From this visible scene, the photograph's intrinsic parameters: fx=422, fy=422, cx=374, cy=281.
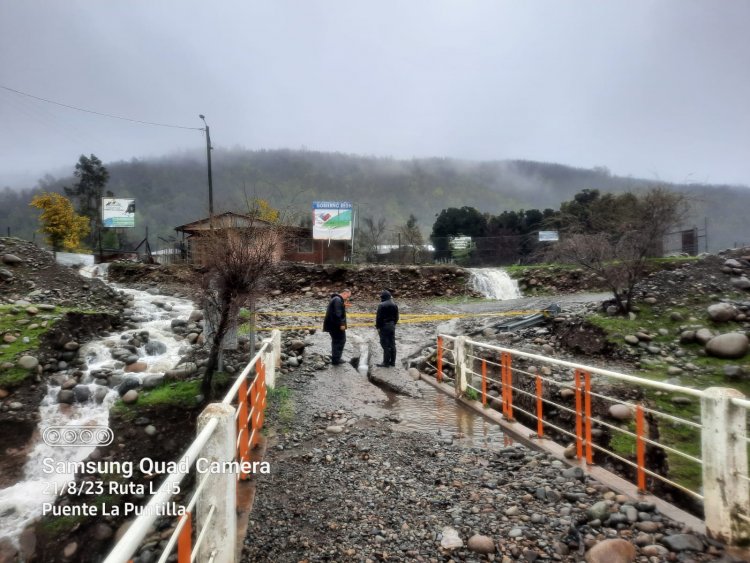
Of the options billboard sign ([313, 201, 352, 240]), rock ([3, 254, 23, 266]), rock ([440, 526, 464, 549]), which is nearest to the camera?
rock ([440, 526, 464, 549])

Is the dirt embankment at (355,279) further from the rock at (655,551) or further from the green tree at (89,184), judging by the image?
the green tree at (89,184)

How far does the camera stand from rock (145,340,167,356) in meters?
11.2

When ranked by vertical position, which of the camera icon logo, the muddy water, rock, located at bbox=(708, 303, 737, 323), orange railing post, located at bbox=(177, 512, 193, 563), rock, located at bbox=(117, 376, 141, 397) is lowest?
the camera icon logo

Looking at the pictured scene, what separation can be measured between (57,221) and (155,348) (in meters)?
23.3

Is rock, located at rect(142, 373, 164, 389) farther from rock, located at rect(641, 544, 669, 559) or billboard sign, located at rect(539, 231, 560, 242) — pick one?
billboard sign, located at rect(539, 231, 560, 242)

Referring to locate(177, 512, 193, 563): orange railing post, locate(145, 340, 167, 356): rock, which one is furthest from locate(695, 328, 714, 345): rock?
locate(145, 340, 167, 356): rock

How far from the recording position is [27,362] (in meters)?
8.86

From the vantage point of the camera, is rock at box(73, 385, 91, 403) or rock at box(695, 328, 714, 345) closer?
rock at box(73, 385, 91, 403)

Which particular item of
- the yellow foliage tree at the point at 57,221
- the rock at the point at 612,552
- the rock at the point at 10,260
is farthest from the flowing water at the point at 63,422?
the yellow foliage tree at the point at 57,221

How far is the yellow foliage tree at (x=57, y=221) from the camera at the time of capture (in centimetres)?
2805

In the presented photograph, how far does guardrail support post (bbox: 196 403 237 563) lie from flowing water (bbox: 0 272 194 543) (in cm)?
495

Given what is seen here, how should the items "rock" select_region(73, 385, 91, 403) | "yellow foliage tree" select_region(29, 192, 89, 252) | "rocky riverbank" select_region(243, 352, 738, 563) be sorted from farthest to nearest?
"yellow foliage tree" select_region(29, 192, 89, 252), "rock" select_region(73, 385, 91, 403), "rocky riverbank" select_region(243, 352, 738, 563)

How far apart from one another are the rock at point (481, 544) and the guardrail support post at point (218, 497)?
1.63 m

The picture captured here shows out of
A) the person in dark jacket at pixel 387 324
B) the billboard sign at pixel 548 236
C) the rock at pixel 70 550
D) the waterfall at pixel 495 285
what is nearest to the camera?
the rock at pixel 70 550
